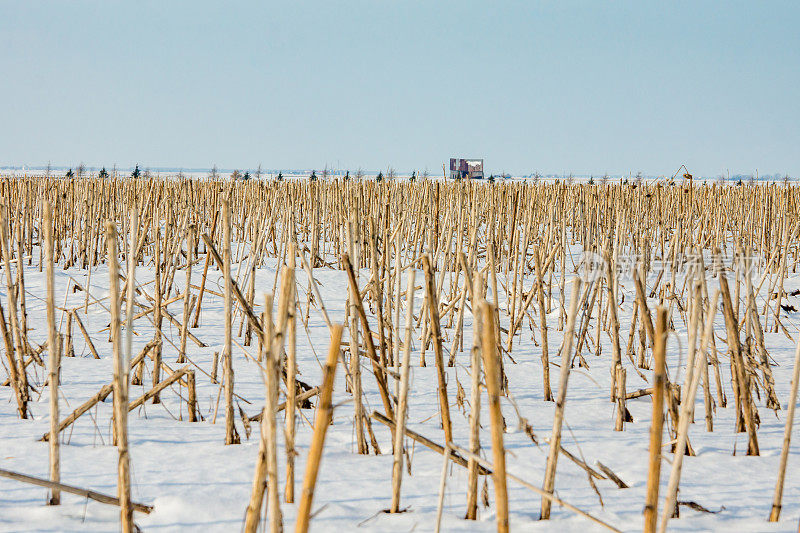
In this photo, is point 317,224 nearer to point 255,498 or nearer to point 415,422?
point 415,422

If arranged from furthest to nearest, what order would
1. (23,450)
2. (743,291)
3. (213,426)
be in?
1. (743,291)
2. (213,426)
3. (23,450)

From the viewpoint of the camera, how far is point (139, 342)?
2.93 metres

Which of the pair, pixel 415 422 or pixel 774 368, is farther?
pixel 774 368

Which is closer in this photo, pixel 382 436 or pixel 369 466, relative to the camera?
pixel 369 466

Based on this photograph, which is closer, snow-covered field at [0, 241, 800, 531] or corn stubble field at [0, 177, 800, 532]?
corn stubble field at [0, 177, 800, 532]

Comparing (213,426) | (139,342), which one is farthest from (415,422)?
(139,342)

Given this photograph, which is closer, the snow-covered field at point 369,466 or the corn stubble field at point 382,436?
the corn stubble field at point 382,436

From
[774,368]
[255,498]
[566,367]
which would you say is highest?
[566,367]

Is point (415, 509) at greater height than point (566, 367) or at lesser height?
lesser

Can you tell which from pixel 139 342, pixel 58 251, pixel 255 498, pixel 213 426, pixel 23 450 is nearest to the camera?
pixel 255 498

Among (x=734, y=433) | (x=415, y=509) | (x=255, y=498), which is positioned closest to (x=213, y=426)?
(x=415, y=509)

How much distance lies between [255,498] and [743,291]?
158 inches

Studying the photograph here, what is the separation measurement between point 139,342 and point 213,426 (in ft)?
4.27

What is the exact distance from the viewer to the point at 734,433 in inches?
73.5
